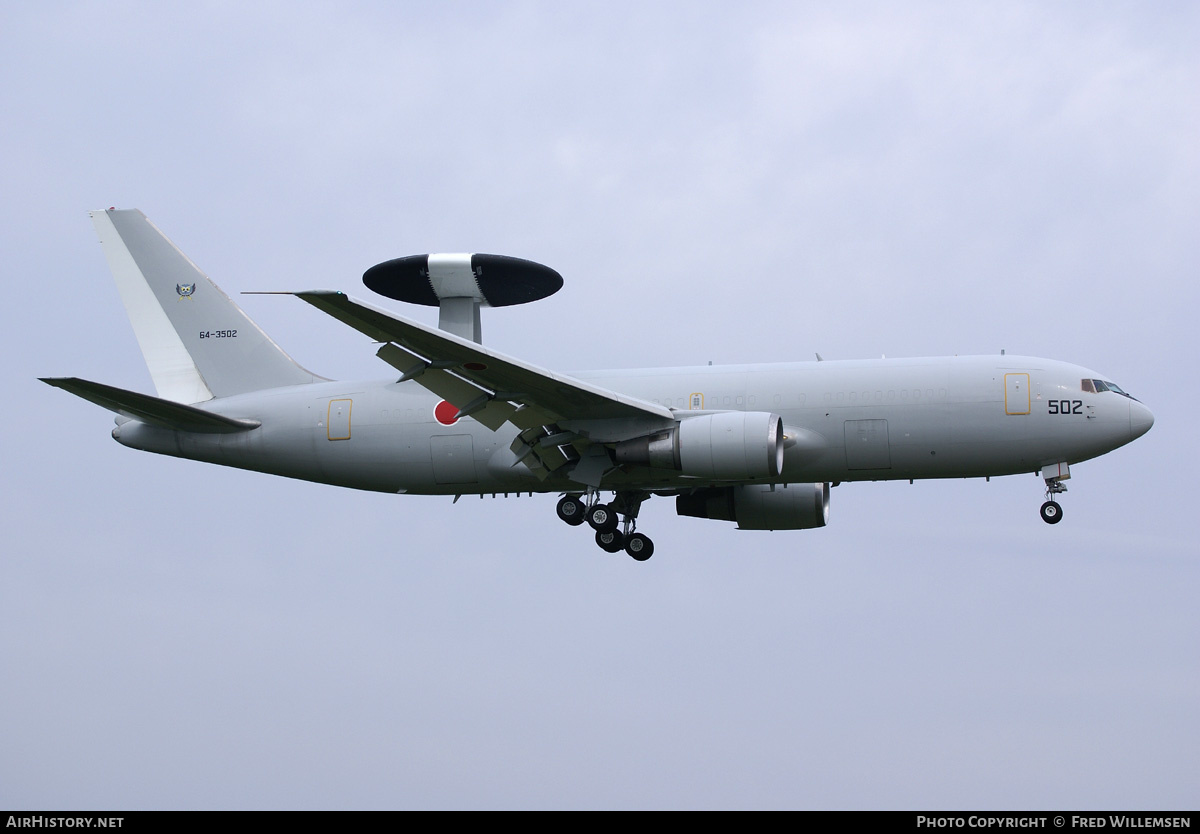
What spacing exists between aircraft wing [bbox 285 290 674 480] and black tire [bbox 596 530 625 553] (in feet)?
10.2

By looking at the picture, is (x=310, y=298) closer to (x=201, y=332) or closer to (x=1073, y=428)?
(x=201, y=332)

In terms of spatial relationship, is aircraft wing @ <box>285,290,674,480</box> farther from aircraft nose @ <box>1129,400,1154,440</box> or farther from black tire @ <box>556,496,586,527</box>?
aircraft nose @ <box>1129,400,1154,440</box>

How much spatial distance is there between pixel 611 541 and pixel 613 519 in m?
0.66

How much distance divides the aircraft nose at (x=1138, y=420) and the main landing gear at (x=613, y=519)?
40.6 ft

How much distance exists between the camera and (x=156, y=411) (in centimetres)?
3241

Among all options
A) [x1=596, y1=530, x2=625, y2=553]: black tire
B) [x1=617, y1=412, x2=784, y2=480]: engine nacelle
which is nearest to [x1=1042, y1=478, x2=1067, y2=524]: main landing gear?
[x1=617, y1=412, x2=784, y2=480]: engine nacelle

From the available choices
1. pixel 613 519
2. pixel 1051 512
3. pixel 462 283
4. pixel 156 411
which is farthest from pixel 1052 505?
pixel 156 411

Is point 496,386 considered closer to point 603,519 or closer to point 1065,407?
point 603,519

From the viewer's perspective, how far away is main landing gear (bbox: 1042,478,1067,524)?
96.1 ft

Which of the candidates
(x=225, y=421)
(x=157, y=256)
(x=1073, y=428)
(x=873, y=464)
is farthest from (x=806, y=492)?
(x=157, y=256)

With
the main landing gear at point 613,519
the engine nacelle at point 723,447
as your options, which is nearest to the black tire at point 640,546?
the main landing gear at point 613,519

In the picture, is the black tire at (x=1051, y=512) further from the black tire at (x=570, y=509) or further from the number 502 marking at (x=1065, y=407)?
the black tire at (x=570, y=509)

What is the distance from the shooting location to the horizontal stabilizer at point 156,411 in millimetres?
30300

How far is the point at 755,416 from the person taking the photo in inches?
1120
